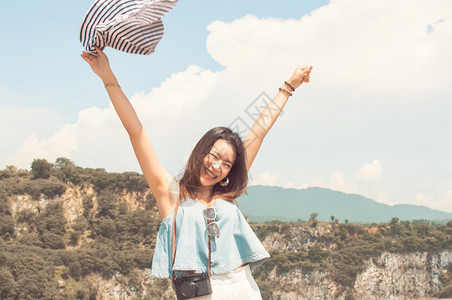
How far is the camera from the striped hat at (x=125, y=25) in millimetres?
1407

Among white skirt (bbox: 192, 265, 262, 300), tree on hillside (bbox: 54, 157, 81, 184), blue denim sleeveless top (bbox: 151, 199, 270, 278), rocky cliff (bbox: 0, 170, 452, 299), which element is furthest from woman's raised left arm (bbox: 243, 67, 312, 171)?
tree on hillside (bbox: 54, 157, 81, 184)

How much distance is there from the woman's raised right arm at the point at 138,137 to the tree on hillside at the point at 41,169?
33.2 meters

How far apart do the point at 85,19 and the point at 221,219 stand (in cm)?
70

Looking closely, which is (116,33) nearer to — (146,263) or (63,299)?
(63,299)

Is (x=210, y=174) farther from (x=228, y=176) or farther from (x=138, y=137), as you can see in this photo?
(x=138, y=137)

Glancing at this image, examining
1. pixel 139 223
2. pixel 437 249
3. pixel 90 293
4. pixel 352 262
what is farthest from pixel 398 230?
pixel 90 293

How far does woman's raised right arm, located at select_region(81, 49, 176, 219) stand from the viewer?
151 centimetres

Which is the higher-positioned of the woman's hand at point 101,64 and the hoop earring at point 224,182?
the woman's hand at point 101,64

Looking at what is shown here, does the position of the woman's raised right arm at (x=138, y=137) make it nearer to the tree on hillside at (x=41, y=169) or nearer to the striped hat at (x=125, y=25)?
the striped hat at (x=125, y=25)

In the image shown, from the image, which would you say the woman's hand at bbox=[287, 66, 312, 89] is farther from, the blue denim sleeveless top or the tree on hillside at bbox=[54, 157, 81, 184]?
the tree on hillside at bbox=[54, 157, 81, 184]

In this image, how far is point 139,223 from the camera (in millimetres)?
32531

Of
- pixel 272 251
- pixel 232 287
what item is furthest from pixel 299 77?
pixel 272 251

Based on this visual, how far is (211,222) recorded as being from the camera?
57.9 inches

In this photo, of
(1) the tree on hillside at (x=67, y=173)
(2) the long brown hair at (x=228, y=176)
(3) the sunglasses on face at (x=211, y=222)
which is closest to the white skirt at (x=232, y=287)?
(3) the sunglasses on face at (x=211, y=222)
